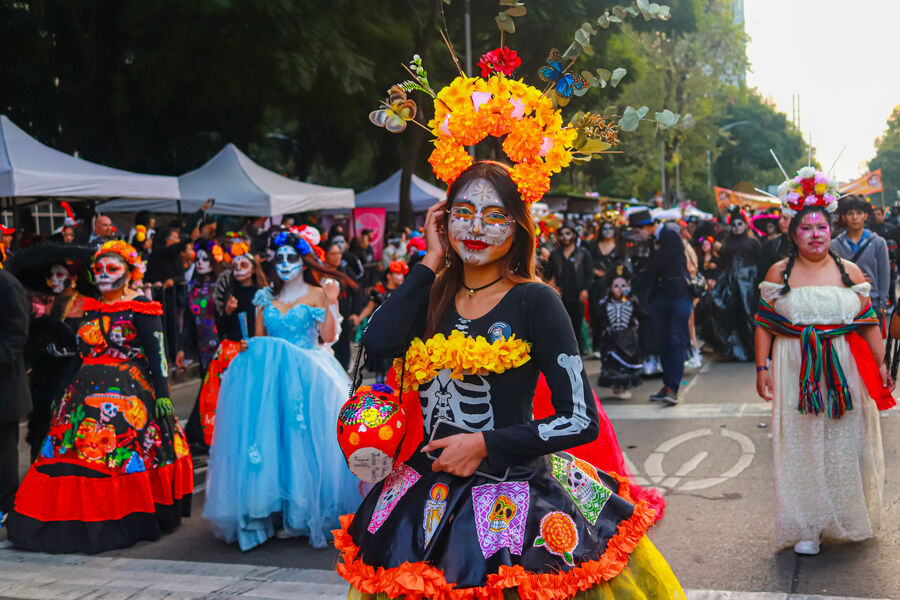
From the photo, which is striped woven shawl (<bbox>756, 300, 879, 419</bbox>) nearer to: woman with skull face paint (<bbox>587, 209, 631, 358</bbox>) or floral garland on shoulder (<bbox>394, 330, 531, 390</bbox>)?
floral garland on shoulder (<bbox>394, 330, 531, 390</bbox>)

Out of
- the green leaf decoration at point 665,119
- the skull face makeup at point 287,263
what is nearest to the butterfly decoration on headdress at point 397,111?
the green leaf decoration at point 665,119

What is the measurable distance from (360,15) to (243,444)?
15016 millimetres

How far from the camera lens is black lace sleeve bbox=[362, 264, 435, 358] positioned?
117 inches

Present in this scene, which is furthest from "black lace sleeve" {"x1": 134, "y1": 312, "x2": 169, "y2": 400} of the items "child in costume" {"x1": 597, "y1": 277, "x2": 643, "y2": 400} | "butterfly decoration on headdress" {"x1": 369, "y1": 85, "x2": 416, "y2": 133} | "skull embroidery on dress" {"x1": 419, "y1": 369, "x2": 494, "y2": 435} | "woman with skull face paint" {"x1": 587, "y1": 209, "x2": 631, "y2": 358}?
"woman with skull face paint" {"x1": 587, "y1": 209, "x2": 631, "y2": 358}

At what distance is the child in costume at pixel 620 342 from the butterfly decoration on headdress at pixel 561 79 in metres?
7.43

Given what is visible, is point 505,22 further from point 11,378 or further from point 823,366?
point 11,378

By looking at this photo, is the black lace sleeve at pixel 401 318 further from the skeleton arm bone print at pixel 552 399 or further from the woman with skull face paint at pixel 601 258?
the woman with skull face paint at pixel 601 258

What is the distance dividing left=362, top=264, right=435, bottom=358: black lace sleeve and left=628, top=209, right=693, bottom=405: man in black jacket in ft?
23.4

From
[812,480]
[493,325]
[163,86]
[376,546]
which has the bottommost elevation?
[812,480]

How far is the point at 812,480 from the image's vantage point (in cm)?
521

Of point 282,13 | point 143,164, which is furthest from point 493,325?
point 143,164

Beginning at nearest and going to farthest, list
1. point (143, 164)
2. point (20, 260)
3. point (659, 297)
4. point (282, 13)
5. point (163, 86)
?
point (20, 260), point (659, 297), point (282, 13), point (163, 86), point (143, 164)

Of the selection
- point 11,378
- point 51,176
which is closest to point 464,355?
point 11,378

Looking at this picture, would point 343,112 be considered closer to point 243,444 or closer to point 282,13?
point 282,13
